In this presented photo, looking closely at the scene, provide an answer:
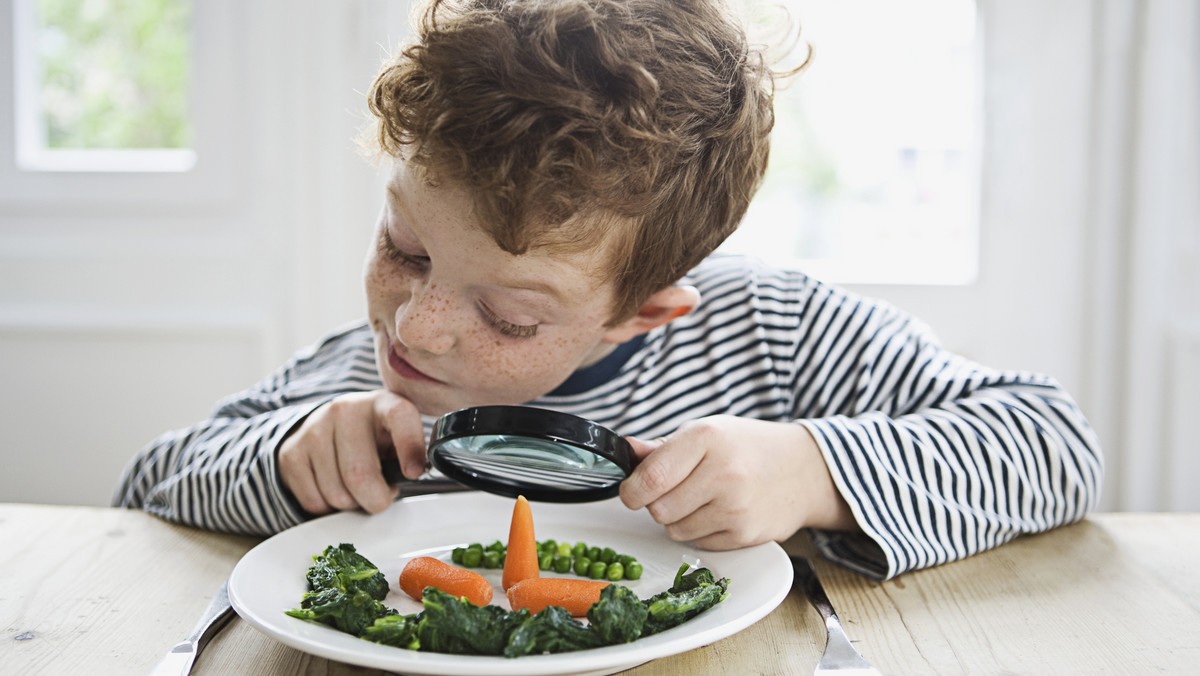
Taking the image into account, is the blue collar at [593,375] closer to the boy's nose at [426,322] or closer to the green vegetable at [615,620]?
the boy's nose at [426,322]

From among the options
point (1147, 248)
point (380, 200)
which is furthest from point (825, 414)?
point (380, 200)

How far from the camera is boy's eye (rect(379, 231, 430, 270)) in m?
0.86

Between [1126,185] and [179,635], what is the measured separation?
1740mm

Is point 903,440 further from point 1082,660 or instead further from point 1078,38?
point 1078,38

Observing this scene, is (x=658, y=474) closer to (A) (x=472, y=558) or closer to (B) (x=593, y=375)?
(A) (x=472, y=558)

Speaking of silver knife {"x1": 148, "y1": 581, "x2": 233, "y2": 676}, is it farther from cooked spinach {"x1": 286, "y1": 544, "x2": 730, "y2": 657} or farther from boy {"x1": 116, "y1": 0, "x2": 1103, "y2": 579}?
boy {"x1": 116, "y1": 0, "x2": 1103, "y2": 579}

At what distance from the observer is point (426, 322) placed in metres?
0.82

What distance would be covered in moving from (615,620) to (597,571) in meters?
0.16

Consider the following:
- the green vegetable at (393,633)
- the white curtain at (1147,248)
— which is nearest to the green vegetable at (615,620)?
the green vegetable at (393,633)

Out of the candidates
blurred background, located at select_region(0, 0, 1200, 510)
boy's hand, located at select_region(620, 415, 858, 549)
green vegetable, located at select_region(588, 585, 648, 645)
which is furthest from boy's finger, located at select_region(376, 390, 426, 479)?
blurred background, located at select_region(0, 0, 1200, 510)

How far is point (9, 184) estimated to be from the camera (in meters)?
1.95

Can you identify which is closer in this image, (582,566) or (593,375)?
(582,566)

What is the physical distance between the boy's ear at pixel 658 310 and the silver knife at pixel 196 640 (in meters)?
0.46

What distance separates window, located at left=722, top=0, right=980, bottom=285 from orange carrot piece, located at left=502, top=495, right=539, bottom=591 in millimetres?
1249
